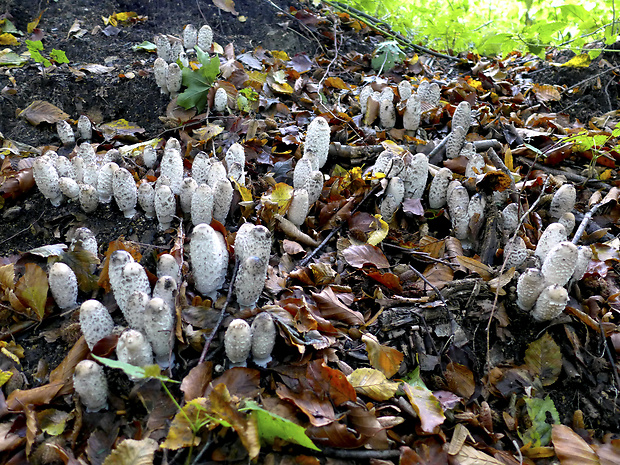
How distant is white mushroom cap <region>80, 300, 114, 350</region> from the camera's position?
5.51ft

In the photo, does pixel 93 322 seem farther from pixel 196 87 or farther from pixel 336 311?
pixel 196 87

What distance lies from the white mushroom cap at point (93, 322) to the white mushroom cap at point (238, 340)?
1.65 ft

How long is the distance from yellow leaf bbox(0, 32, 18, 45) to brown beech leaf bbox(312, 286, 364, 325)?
456cm

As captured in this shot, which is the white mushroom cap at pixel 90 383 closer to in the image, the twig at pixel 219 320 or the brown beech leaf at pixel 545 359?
the twig at pixel 219 320

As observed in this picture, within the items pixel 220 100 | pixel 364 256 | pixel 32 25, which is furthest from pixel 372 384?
pixel 32 25

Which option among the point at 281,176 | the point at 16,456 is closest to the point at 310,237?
the point at 281,176

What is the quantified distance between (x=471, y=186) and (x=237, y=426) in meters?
2.05

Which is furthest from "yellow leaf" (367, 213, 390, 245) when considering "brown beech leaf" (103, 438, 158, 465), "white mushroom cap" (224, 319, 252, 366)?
"brown beech leaf" (103, 438, 158, 465)

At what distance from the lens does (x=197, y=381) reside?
1647mm

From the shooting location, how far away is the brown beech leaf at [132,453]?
141cm

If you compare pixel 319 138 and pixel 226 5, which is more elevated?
pixel 226 5

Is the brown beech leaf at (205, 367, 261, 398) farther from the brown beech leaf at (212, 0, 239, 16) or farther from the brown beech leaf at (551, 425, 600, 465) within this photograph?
the brown beech leaf at (212, 0, 239, 16)

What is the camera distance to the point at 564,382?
2.04 m

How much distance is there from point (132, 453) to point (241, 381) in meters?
0.45
